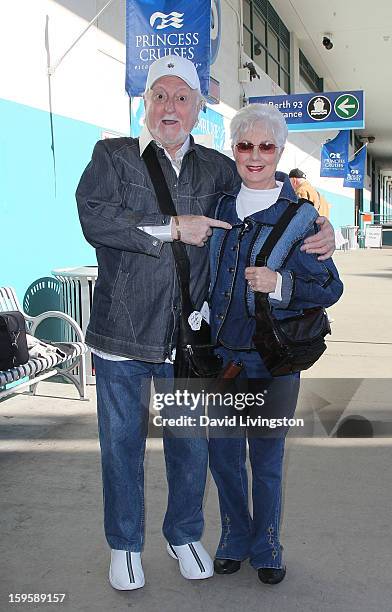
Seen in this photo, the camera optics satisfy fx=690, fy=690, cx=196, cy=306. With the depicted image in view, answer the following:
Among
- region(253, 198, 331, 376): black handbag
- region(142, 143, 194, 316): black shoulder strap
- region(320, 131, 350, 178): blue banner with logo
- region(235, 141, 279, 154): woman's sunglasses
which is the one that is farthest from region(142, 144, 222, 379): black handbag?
region(320, 131, 350, 178): blue banner with logo

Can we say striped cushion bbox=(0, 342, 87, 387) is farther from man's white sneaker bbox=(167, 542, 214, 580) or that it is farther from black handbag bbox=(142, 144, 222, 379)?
black handbag bbox=(142, 144, 222, 379)

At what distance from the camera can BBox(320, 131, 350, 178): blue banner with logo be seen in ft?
67.2

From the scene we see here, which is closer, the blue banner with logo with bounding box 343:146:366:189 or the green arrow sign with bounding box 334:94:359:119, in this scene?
the green arrow sign with bounding box 334:94:359:119

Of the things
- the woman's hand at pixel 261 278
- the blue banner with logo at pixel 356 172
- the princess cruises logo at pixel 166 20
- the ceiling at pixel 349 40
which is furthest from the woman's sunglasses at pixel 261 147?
the blue banner with logo at pixel 356 172

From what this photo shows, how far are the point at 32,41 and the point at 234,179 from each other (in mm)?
4342

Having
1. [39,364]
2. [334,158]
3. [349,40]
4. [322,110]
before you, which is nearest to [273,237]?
[39,364]

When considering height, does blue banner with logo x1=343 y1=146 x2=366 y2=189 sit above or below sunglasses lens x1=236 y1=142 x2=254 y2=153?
above

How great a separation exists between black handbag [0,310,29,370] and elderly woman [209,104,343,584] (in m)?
2.26

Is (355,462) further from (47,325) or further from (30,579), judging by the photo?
(47,325)

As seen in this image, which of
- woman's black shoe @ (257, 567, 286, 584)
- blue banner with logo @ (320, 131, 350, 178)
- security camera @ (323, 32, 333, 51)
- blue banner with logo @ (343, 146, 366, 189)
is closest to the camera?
woman's black shoe @ (257, 567, 286, 584)

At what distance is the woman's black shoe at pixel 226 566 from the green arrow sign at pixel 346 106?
1159cm

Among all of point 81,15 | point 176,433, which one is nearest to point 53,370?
point 176,433

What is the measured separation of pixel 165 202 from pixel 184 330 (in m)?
0.46

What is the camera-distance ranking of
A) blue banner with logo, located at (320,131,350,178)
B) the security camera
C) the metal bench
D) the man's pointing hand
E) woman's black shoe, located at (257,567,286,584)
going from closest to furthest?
1. the man's pointing hand
2. woman's black shoe, located at (257,567,286,584)
3. the metal bench
4. the security camera
5. blue banner with logo, located at (320,131,350,178)
